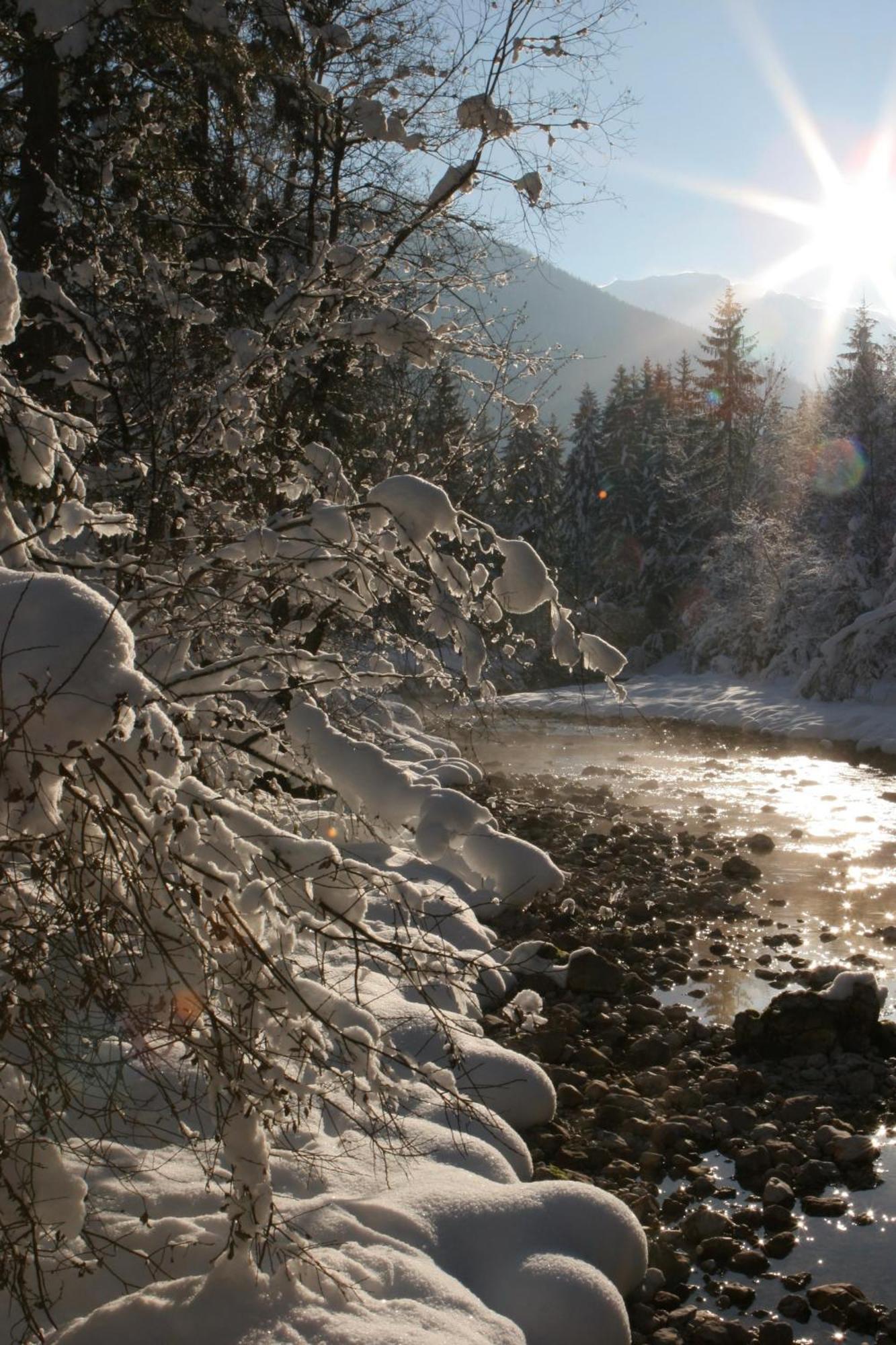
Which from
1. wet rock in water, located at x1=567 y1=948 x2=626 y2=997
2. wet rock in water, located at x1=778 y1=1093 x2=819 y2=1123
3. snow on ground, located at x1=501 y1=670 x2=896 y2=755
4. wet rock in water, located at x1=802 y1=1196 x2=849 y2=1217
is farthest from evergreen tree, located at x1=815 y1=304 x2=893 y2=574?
wet rock in water, located at x1=802 y1=1196 x2=849 y2=1217

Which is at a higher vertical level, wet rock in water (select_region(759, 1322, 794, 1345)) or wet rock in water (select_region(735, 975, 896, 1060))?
wet rock in water (select_region(735, 975, 896, 1060))

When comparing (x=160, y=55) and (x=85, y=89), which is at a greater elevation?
(x=160, y=55)

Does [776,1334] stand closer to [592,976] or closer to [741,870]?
[592,976]

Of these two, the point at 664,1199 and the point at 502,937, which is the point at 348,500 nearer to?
the point at 664,1199

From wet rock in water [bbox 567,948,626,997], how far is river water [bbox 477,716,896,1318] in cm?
41

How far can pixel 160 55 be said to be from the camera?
532 cm

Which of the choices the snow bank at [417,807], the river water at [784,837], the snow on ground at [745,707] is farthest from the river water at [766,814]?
the snow bank at [417,807]

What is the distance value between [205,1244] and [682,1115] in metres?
→ 3.60

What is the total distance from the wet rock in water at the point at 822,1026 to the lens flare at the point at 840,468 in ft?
75.3

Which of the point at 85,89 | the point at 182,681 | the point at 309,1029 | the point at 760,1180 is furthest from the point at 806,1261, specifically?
the point at 85,89

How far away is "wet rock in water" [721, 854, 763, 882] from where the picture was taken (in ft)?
33.8

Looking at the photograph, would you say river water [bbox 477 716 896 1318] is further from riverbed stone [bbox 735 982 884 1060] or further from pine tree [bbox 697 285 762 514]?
pine tree [bbox 697 285 762 514]

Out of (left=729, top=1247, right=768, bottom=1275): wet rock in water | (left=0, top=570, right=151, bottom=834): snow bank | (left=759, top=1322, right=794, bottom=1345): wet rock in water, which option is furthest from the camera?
(left=729, top=1247, right=768, bottom=1275): wet rock in water

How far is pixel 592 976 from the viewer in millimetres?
7301
